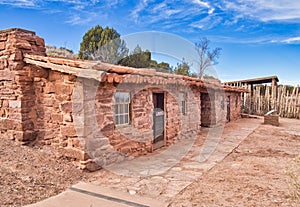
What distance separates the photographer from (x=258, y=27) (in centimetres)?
1354

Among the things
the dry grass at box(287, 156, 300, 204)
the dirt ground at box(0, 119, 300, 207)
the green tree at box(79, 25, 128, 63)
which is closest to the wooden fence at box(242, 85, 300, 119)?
the green tree at box(79, 25, 128, 63)

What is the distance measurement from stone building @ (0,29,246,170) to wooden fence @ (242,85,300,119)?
12.8m

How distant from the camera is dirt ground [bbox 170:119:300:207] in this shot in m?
3.76

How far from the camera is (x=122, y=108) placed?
5902mm

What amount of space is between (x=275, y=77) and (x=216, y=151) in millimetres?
12983

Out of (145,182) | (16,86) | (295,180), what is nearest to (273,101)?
(295,180)

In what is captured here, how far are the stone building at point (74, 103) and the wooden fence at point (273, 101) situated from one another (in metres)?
12.8

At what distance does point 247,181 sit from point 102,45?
14.7 meters

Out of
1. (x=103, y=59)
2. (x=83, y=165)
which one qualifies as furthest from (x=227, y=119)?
(x=83, y=165)

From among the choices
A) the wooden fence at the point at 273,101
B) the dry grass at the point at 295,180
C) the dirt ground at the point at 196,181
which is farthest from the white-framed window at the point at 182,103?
the wooden fence at the point at 273,101

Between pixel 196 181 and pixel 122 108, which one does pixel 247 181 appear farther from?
pixel 122 108

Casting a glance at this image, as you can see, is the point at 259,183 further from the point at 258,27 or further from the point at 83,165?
the point at 258,27

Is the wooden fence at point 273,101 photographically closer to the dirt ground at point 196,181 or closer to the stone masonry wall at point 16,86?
the dirt ground at point 196,181

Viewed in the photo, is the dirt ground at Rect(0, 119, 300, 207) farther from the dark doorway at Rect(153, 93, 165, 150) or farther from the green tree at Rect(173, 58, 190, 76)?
the green tree at Rect(173, 58, 190, 76)
